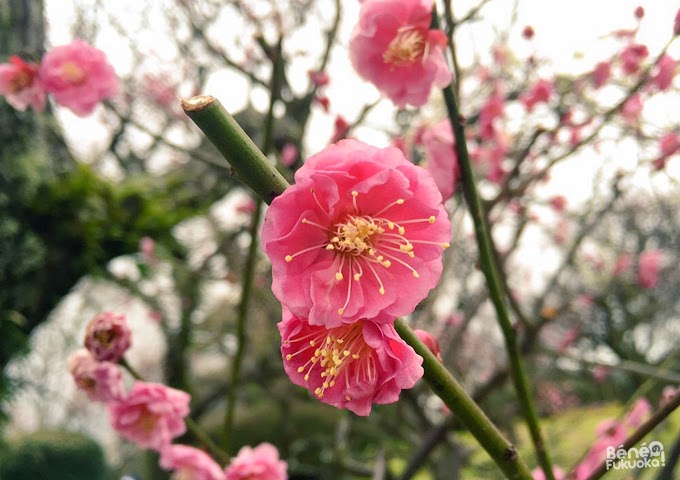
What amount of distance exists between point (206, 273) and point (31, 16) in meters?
1.54

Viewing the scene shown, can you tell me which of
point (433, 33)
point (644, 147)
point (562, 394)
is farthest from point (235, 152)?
point (562, 394)

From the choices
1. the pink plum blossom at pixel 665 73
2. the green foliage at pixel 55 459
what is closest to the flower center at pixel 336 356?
the pink plum blossom at pixel 665 73

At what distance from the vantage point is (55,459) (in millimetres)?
A: 2801

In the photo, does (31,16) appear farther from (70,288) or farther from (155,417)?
(155,417)

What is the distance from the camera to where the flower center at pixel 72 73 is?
1.14m

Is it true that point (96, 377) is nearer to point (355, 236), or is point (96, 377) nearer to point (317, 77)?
point (355, 236)

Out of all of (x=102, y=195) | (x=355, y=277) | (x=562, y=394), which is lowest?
(x=355, y=277)

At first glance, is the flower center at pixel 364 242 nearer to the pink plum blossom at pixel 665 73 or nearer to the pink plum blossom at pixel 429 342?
the pink plum blossom at pixel 429 342

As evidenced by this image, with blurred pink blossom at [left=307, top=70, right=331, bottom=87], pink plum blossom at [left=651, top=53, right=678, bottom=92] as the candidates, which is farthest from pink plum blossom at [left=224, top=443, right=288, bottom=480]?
pink plum blossom at [left=651, top=53, right=678, bottom=92]

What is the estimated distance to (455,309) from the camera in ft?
9.67

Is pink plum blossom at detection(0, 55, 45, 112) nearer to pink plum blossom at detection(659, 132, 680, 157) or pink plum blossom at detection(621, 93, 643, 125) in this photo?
pink plum blossom at detection(659, 132, 680, 157)

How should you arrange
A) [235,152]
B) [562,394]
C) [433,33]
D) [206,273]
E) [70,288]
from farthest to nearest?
[562,394] < [206,273] < [70,288] < [433,33] < [235,152]

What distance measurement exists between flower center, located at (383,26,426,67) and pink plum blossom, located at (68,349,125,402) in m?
0.59

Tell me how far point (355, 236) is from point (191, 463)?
56 centimetres
